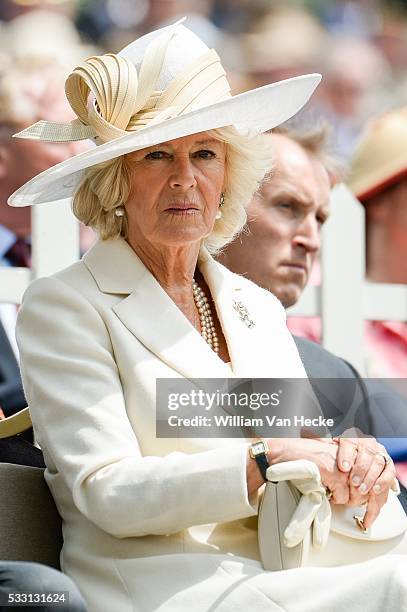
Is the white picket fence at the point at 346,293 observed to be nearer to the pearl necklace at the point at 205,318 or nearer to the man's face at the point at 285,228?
the man's face at the point at 285,228

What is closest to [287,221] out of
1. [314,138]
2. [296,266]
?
Result: [296,266]

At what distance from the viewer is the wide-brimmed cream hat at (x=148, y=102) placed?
2.66 m

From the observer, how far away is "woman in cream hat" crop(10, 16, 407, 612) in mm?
2426

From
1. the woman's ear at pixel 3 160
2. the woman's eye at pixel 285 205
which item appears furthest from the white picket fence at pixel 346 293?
the woman's ear at pixel 3 160

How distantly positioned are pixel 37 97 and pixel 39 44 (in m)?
0.38

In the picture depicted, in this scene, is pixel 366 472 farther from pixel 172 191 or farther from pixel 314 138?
pixel 314 138

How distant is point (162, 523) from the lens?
2.43 meters

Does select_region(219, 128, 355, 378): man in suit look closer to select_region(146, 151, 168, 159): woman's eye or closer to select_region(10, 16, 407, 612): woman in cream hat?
select_region(10, 16, 407, 612): woman in cream hat

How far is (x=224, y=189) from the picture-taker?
297cm

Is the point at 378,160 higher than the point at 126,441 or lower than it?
Result: higher

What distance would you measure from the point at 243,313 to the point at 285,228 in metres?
1.52

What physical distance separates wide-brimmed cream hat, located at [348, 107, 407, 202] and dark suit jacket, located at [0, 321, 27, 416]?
1809mm

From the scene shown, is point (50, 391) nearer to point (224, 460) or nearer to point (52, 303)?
point (52, 303)

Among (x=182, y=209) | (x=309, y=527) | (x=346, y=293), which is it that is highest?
(x=182, y=209)
